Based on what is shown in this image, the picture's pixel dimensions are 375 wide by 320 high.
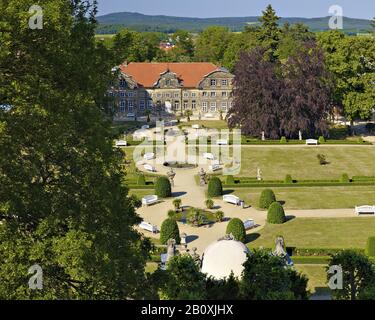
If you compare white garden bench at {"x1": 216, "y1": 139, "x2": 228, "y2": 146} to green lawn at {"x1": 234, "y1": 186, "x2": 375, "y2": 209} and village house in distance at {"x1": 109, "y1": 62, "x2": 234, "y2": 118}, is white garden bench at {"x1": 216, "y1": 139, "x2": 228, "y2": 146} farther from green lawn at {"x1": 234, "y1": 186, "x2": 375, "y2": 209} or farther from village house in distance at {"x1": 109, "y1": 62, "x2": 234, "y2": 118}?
village house in distance at {"x1": 109, "y1": 62, "x2": 234, "y2": 118}

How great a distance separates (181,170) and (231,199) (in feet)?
36.1

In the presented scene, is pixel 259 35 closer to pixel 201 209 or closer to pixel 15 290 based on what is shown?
pixel 201 209

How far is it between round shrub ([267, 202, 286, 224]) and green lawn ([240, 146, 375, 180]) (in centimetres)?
1188

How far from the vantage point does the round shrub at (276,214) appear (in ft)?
117

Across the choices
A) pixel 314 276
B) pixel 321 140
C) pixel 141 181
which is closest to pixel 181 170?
pixel 141 181

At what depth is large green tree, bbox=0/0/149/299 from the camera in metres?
13.7

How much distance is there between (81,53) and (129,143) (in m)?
44.6

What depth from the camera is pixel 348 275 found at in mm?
21172

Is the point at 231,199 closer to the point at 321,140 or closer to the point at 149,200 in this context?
the point at 149,200

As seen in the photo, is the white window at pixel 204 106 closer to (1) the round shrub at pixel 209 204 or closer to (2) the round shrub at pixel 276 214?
(1) the round shrub at pixel 209 204

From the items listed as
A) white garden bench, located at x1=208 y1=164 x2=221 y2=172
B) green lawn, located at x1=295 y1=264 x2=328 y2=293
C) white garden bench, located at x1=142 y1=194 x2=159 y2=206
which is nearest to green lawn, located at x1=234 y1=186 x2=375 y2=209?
white garden bench, located at x1=142 y1=194 x2=159 y2=206

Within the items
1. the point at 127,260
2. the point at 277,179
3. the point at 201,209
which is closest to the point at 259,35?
the point at 277,179

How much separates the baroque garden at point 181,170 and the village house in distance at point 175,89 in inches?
7.4

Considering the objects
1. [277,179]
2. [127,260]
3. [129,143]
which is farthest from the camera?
[129,143]
